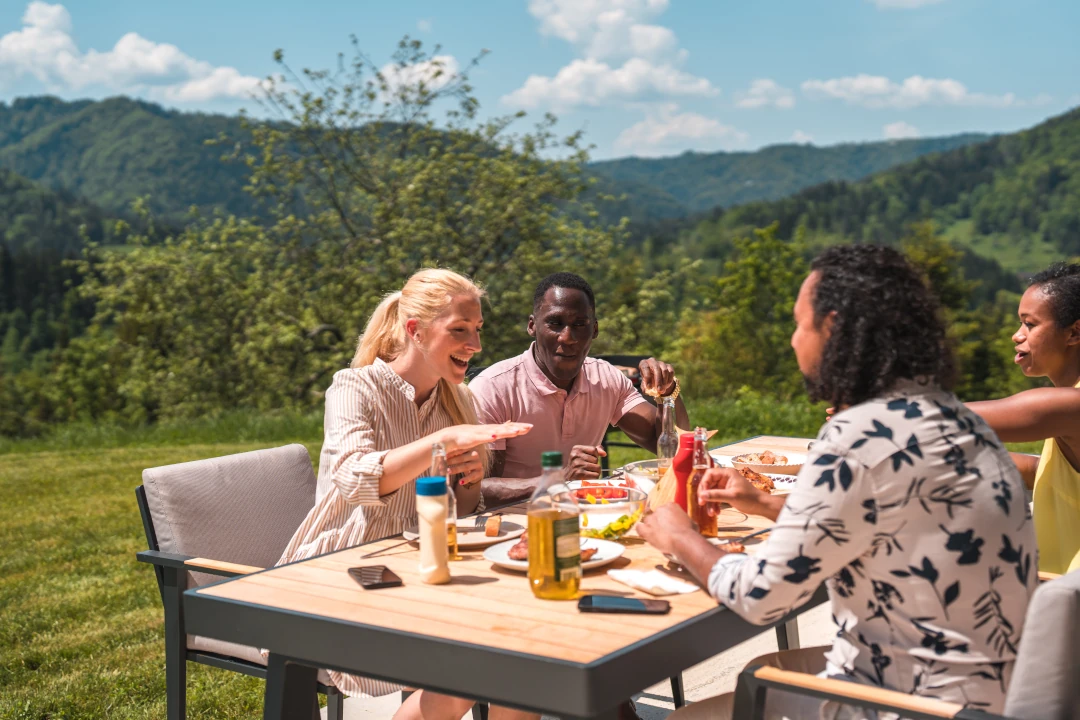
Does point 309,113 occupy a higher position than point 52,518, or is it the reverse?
point 309,113

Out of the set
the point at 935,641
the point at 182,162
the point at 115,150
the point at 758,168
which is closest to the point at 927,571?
the point at 935,641

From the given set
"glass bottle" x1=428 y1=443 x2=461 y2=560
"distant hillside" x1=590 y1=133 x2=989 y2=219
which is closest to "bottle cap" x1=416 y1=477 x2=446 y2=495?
"glass bottle" x1=428 y1=443 x2=461 y2=560

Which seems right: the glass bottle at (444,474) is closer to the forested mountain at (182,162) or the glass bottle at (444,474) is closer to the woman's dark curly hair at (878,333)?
the woman's dark curly hair at (878,333)

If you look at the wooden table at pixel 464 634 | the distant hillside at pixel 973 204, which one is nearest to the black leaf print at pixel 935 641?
the wooden table at pixel 464 634

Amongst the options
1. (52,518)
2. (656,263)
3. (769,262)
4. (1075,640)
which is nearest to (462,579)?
(1075,640)

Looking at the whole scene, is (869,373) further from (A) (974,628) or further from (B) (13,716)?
(B) (13,716)

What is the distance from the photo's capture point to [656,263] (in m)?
40.5

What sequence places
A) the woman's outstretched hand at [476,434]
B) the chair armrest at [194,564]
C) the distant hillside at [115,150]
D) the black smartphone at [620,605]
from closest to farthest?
the black smartphone at [620,605]
the woman's outstretched hand at [476,434]
the chair armrest at [194,564]
the distant hillside at [115,150]

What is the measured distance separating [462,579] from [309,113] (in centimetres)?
1536

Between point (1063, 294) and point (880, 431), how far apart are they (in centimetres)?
153

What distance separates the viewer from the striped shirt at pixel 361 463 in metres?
2.54

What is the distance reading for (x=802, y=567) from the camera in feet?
5.61

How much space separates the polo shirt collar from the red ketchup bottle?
1380 mm

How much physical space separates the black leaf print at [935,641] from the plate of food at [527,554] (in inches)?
25.7
